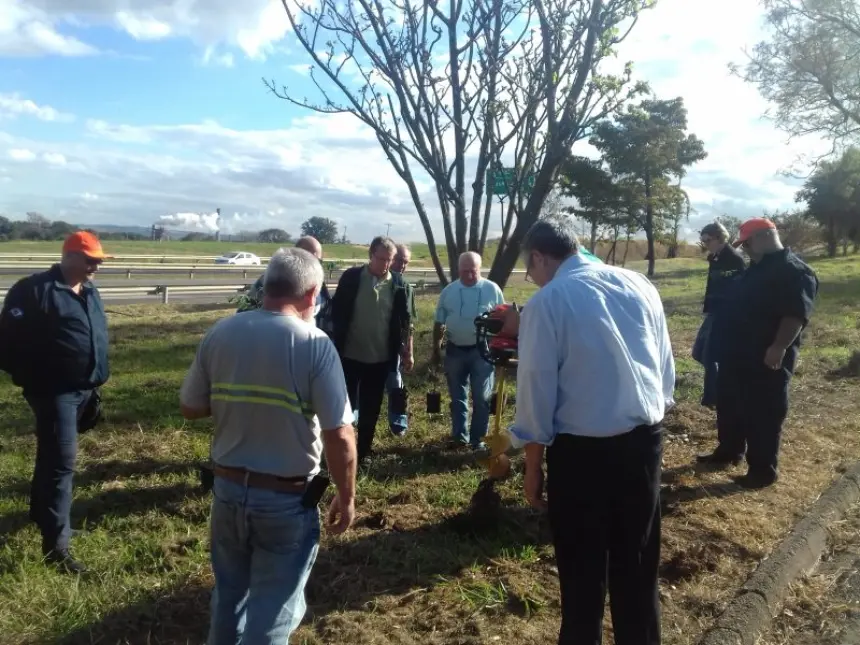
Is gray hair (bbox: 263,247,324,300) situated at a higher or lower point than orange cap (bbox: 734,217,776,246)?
lower

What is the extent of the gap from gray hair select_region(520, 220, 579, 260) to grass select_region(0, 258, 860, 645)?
185cm

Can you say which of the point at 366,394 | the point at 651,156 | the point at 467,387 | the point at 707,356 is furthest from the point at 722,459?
the point at 651,156

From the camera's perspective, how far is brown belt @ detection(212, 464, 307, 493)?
2750mm

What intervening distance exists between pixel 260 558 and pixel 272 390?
24.7 inches

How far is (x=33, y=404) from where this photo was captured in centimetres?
425

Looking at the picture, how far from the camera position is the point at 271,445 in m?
2.75

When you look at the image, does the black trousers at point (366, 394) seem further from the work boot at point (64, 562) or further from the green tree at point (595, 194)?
the green tree at point (595, 194)

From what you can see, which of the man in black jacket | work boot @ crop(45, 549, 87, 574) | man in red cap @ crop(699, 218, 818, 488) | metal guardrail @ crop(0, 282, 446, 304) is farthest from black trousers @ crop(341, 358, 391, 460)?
metal guardrail @ crop(0, 282, 446, 304)

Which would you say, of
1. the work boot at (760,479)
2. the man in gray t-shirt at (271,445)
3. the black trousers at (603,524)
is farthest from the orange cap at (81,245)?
the work boot at (760,479)

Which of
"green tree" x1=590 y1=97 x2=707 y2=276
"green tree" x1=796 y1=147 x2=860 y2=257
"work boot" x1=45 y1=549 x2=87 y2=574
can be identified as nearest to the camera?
"work boot" x1=45 y1=549 x2=87 y2=574

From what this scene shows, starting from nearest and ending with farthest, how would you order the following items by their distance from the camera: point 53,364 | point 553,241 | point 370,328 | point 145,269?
point 553,241, point 53,364, point 370,328, point 145,269

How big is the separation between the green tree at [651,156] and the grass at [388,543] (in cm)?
3078

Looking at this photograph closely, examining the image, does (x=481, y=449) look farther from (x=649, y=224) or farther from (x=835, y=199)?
(x=835, y=199)

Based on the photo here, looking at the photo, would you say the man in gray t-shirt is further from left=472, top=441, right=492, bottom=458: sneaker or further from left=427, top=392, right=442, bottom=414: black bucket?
left=427, top=392, right=442, bottom=414: black bucket
